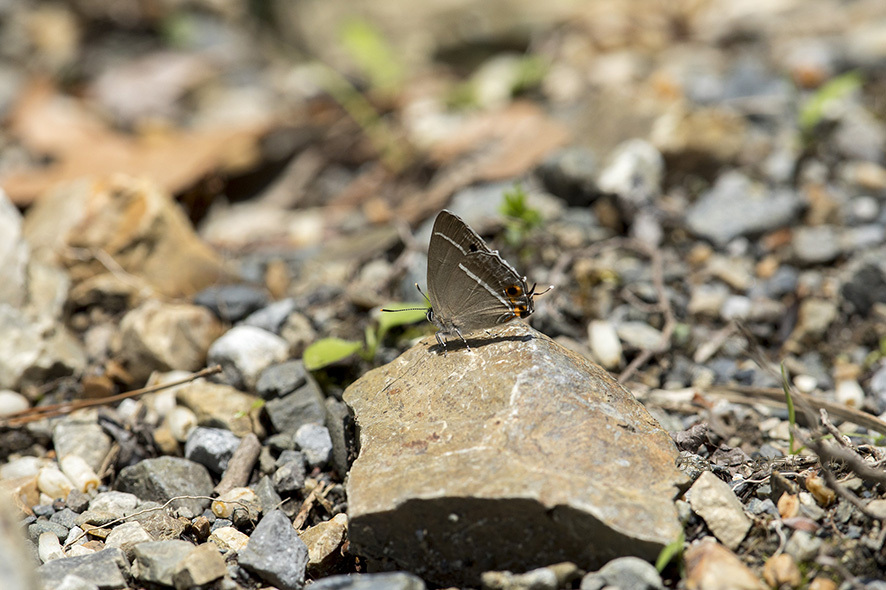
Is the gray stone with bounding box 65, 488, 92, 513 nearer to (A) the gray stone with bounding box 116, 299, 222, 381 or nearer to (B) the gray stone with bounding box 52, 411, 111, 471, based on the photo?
(B) the gray stone with bounding box 52, 411, 111, 471

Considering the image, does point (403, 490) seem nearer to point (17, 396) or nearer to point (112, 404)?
point (112, 404)

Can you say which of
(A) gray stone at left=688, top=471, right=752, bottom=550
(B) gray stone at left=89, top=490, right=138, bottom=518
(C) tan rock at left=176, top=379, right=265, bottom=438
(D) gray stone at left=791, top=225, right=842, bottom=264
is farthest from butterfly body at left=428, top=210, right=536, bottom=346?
(D) gray stone at left=791, top=225, right=842, bottom=264

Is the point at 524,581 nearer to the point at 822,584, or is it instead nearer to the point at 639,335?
the point at 822,584

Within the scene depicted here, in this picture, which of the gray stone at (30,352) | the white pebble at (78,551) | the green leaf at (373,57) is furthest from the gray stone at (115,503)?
the green leaf at (373,57)

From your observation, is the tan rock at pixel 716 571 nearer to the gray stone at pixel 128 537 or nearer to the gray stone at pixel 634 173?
the gray stone at pixel 128 537

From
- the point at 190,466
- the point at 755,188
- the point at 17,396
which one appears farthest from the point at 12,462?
the point at 755,188

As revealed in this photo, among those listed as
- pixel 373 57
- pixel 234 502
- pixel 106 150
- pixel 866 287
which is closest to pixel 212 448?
pixel 234 502
